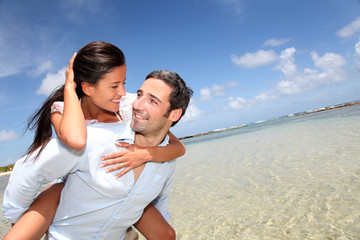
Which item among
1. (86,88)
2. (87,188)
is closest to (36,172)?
(87,188)

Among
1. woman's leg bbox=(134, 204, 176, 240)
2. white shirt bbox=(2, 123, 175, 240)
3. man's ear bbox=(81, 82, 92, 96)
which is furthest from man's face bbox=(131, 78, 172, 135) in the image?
woman's leg bbox=(134, 204, 176, 240)

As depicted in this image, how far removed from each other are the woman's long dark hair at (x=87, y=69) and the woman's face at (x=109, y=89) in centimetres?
5

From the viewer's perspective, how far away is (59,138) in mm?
1878

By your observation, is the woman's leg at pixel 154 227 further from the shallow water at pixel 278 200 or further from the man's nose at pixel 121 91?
the man's nose at pixel 121 91

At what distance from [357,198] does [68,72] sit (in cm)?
448

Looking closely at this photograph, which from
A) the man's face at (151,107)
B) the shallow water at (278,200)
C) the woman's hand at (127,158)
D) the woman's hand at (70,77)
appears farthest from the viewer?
the shallow water at (278,200)

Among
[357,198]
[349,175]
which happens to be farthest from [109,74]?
[349,175]

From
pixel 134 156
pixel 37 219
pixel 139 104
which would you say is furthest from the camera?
pixel 139 104

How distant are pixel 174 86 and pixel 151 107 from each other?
0.35 meters

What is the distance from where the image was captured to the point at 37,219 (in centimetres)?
189

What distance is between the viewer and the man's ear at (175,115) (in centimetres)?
255

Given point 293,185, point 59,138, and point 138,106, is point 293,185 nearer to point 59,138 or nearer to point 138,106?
point 138,106

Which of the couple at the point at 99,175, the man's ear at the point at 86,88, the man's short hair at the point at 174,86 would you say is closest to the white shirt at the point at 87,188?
the couple at the point at 99,175

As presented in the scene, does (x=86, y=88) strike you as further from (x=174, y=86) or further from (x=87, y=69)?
(x=174, y=86)
